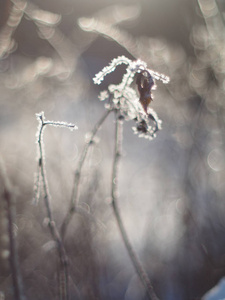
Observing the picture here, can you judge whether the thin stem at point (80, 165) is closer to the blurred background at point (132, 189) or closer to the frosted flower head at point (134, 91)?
the frosted flower head at point (134, 91)

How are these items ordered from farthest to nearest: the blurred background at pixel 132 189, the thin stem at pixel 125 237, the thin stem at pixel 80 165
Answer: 1. the blurred background at pixel 132 189
2. the thin stem at pixel 80 165
3. the thin stem at pixel 125 237

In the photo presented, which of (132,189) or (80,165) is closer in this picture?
(80,165)

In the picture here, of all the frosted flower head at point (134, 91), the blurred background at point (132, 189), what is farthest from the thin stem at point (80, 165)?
the blurred background at point (132, 189)

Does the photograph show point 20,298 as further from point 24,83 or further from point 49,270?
point 24,83

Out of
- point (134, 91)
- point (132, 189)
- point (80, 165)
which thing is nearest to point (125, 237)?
point (80, 165)

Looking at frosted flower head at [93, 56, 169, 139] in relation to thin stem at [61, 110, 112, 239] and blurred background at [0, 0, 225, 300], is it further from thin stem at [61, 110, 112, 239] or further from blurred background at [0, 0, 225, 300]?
blurred background at [0, 0, 225, 300]

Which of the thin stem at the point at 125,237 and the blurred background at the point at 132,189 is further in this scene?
the blurred background at the point at 132,189

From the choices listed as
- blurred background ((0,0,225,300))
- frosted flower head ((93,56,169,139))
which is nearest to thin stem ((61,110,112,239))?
frosted flower head ((93,56,169,139))

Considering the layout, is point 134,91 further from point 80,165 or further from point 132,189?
point 132,189

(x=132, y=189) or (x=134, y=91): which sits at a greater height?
(x=134, y=91)
